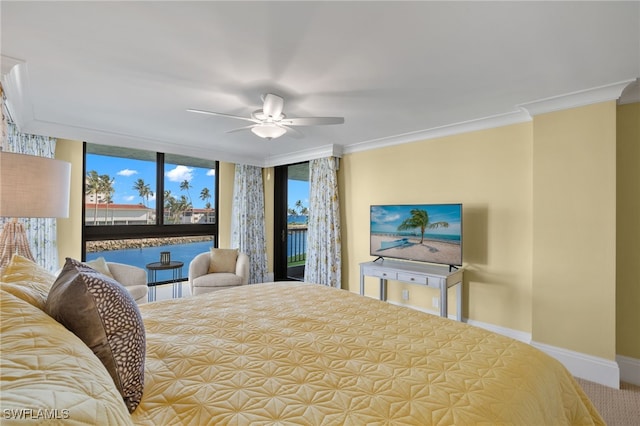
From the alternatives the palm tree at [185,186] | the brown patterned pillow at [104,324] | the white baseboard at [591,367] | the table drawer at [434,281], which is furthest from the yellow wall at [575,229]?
the palm tree at [185,186]

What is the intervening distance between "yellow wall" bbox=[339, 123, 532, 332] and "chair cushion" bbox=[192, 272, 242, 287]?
2.25m

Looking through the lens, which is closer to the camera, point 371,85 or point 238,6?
point 238,6

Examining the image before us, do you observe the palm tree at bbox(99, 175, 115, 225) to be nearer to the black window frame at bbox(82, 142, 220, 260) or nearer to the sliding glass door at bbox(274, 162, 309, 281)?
the black window frame at bbox(82, 142, 220, 260)

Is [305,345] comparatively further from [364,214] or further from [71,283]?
[364,214]

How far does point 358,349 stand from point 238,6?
6.02 ft

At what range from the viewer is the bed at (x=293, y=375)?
2.33 ft

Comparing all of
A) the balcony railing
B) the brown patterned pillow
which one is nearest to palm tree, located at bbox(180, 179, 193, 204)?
the balcony railing

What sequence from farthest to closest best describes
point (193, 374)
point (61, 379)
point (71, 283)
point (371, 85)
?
point (371, 85) < point (193, 374) < point (71, 283) < point (61, 379)

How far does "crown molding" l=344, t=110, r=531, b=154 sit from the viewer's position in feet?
10.5

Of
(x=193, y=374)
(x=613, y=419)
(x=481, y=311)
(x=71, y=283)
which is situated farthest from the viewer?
(x=481, y=311)

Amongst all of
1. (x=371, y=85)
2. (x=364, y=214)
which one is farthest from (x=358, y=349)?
(x=364, y=214)

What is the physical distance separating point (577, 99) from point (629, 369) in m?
2.39

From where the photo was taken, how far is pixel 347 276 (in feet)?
15.8

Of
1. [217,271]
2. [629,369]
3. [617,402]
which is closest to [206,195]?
[217,271]
